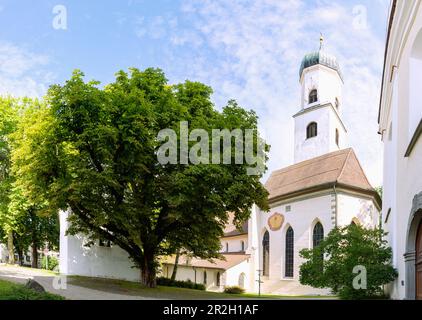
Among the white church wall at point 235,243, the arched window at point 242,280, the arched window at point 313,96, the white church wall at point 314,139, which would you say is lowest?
the arched window at point 242,280

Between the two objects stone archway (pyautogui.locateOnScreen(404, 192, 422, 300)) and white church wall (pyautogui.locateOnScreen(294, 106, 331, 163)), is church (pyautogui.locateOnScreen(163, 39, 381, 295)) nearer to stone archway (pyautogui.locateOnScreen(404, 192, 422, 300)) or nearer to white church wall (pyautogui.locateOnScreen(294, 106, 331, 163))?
white church wall (pyautogui.locateOnScreen(294, 106, 331, 163))

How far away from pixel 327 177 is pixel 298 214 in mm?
3661

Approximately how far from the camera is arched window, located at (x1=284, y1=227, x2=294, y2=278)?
33281 millimetres

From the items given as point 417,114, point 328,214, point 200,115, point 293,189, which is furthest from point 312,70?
point 417,114

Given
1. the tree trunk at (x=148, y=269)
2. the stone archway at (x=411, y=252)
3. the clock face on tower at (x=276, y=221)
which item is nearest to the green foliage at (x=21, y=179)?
the tree trunk at (x=148, y=269)

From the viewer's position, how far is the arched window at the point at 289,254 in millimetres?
33281

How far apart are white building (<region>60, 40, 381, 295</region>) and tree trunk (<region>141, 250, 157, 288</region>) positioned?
512 centimetres

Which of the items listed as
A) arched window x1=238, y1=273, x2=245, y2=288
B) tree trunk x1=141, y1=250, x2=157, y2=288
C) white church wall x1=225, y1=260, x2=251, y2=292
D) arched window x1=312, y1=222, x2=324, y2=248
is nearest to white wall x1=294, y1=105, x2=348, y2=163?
arched window x1=312, y1=222, x2=324, y2=248

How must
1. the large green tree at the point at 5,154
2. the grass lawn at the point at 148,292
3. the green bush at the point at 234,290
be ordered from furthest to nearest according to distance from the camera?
the green bush at the point at 234,290 → the large green tree at the point at 5,154 → the grass lawn at the point at 148,292

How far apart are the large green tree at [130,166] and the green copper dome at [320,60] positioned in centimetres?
2525

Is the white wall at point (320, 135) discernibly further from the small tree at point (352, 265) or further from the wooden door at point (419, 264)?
the wooden door at point (419, 264)

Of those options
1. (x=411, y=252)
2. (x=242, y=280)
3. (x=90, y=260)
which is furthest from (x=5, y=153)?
(x=411, y=252)

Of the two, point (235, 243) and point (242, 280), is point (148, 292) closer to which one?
point (242, 280)
